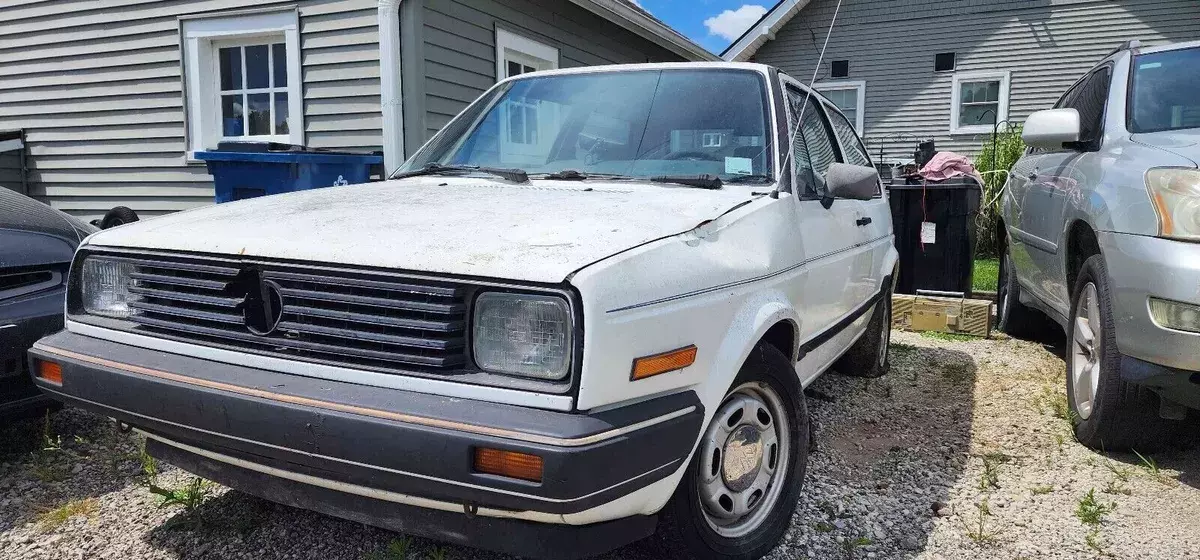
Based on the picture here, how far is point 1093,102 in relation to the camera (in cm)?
423

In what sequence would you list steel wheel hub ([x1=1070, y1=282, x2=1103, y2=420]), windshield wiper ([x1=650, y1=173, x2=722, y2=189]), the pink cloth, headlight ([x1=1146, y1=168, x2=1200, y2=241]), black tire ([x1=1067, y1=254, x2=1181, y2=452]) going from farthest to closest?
the pink cloth, steel wheel hub ([x1=1070, y1=282, x2=1103, y2=420]), black tire ([x1=1067, y1=254, x2=1181, y2=452]), headlight ([x1=1146, y1=168, x2=1200, y2=241]), windshield wiper ([x1=650, y1=173, x2=722, y2=189])

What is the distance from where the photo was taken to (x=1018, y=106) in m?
14.7

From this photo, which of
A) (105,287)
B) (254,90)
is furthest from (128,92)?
(105,287)

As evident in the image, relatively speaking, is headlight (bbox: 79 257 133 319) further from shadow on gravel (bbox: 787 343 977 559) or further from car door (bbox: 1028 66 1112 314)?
car door (bbox: 1028 66 1112 314)

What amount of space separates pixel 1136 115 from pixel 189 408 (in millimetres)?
3925

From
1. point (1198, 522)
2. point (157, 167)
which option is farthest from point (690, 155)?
point (157, 167)

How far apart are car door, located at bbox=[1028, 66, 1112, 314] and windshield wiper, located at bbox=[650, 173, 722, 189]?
190cm

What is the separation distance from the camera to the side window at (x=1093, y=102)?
3.87 metres

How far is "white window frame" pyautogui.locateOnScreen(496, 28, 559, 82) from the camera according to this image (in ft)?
27.6

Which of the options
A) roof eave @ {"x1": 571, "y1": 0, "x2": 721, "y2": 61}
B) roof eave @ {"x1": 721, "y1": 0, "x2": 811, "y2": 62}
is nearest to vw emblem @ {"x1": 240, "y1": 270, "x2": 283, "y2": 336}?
roof eave @ {"x1": 571, "y1": 0, "x2": 721, "y2": 61}

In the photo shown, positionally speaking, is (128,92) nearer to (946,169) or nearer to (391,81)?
(391,81)

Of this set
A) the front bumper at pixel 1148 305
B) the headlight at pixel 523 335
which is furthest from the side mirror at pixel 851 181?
the headlight at pixel 523 335

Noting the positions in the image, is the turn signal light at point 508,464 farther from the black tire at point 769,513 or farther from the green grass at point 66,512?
the green grass at point 66,512

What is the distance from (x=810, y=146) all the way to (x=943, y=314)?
10.9 feet
